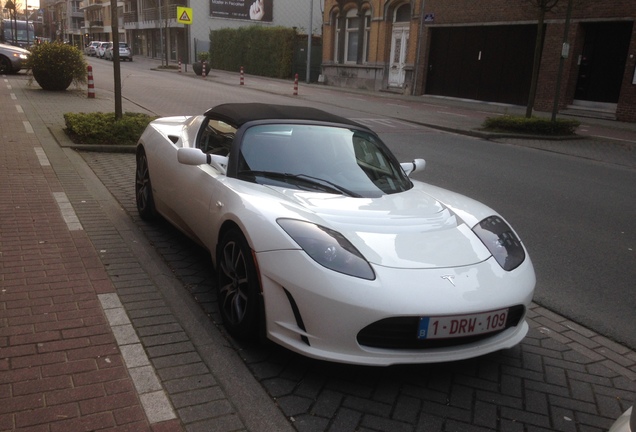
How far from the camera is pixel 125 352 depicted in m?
3.28

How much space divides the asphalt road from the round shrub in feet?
13.3

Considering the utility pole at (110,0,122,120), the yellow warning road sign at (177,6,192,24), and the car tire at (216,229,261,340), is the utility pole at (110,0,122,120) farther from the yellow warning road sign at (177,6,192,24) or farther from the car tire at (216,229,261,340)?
the yellow warning road sign at (177,6,192,24)

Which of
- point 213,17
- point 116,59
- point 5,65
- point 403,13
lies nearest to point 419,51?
point 403,13

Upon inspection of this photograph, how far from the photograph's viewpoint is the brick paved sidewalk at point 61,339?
8.89 ft

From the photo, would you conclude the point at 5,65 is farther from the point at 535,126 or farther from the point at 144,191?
the point at 144,191

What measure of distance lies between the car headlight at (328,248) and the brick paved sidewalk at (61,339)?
1.05 m

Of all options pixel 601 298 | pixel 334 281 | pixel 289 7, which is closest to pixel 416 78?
pixel 601 298

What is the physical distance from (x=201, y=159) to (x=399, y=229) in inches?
64.3

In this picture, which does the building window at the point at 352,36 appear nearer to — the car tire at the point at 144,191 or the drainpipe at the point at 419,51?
the drainpipe at the point at 419,51

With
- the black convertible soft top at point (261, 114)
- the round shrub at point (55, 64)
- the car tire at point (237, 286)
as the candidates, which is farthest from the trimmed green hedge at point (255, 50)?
the car tire at point (237, 286)

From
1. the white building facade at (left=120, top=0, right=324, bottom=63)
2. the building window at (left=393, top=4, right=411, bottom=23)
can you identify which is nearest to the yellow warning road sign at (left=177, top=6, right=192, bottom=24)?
the white building facade at (left=120, top=0, right=324, bottom=63)

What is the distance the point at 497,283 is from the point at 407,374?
2.34ft

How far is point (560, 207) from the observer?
297 inches

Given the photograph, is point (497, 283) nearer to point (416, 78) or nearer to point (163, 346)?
point (163, 346)
